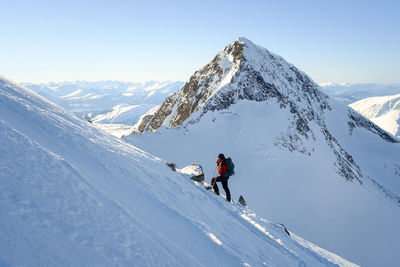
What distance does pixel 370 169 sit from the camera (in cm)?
3750

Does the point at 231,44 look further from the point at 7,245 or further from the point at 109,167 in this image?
the point at 7,245

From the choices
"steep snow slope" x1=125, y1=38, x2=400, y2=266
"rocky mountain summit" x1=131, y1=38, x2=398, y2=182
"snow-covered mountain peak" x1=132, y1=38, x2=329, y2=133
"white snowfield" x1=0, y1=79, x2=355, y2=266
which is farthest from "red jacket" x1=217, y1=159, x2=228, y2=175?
"snow-covered mountain peak" x1=132, y1=38, x2=329, y2=133

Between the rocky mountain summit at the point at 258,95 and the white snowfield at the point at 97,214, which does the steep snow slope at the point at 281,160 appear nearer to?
the rocky mountain summit at the point at 258,95

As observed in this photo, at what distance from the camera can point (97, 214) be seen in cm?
498

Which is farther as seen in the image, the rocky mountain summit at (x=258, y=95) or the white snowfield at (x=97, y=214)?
the rocky mountain summit at (x=258, y=95)

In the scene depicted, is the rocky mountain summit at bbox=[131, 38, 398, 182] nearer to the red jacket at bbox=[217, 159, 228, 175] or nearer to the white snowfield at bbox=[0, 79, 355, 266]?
the red jacket at bbox=[217, 159, 228, 175]

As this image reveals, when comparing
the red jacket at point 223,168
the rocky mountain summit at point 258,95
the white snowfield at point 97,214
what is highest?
the rocky mountain summit at point 258,95

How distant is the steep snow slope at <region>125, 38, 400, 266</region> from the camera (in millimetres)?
18625

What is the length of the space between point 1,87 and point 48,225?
8540 millimetres

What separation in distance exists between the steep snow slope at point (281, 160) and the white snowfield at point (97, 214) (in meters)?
10.9

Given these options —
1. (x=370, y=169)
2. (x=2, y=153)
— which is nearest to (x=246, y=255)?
(x=2, y=153)

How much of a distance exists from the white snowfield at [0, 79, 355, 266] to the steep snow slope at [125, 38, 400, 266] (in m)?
10.9

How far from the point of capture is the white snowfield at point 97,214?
159 inches

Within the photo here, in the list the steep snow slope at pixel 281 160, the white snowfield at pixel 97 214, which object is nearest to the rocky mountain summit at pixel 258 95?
the steep snow slope at pixel 281 160
